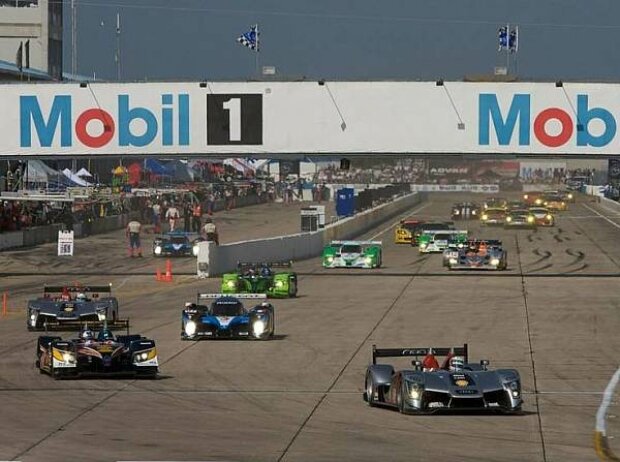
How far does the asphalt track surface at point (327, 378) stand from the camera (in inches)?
758

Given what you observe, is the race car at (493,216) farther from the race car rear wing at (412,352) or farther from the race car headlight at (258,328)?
the race car rear wing at (412,352)

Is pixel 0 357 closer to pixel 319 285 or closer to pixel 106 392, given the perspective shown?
pixel 106 392

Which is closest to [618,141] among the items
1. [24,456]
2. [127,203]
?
[24,456]

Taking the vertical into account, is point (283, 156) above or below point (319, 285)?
above

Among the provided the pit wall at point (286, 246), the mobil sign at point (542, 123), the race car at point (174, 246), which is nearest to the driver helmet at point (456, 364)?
the mobil sign at point (542, 123)

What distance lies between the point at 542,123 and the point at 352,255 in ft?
57.7

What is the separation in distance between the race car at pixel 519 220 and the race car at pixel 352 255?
32.5 metres

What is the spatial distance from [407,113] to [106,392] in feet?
75.8

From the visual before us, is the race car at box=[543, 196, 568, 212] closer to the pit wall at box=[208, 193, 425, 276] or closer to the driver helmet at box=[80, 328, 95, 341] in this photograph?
the pit wall at box=[208, 193, 425, 276]

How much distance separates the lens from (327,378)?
27.3 m

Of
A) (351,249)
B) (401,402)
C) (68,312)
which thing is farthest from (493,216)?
(401,402)

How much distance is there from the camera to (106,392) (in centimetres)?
2502

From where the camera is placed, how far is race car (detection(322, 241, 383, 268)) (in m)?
62.0

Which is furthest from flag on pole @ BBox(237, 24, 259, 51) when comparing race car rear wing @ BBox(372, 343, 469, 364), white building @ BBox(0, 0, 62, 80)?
white building @ BBox(0, 0, 62, 80)
